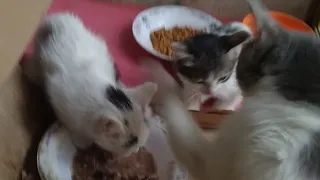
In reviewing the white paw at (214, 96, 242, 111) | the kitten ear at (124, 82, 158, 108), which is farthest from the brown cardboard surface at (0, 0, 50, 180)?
the white paw at (214, 96, 242, 111)

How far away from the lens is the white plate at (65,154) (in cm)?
118

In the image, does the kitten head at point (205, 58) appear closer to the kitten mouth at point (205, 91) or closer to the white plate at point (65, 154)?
the kitten mouth at point (205, 91)

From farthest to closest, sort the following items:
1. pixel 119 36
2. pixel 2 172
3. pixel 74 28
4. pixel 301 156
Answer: pixel 119 36, pixel 74 28, pixel 2 172, pixel 301 156

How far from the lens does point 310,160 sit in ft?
2.58

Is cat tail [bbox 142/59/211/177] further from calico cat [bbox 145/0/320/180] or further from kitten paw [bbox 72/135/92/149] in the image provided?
kitten paw [bbox 72/135/92/149]

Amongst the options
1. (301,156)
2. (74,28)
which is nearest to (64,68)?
(74,28)

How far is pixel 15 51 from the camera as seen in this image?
2.18ft

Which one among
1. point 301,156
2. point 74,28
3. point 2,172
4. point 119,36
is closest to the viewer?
point 301,156

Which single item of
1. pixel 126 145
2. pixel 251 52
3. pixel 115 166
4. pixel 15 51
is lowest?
pixel 115 166

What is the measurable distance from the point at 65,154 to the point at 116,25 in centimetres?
53

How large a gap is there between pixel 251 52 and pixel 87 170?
22.9 inches

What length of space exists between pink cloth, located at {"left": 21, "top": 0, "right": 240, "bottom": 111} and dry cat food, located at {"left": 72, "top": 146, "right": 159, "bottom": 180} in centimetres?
26

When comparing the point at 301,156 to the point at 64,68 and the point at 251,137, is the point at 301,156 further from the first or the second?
the point at 64,68

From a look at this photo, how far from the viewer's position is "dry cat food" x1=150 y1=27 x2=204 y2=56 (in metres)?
1.52
